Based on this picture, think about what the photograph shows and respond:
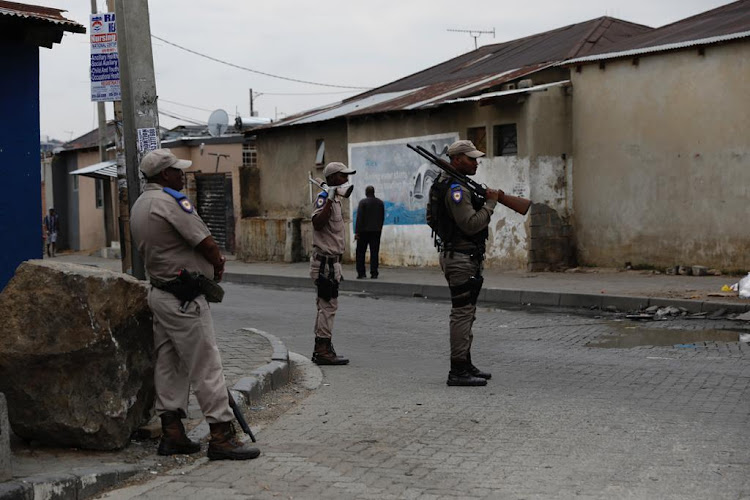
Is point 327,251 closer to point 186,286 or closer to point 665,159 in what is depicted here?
point 186,286

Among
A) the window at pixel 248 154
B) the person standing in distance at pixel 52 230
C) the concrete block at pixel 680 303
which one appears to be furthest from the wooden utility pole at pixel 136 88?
the person standing in distance at pixel 52 230

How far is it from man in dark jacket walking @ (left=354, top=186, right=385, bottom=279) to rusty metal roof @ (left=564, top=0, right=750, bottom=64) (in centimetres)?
463

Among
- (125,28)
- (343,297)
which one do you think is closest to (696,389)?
(125,28)

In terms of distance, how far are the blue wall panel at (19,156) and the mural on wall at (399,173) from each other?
13542 mm

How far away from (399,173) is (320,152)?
3.75 metres

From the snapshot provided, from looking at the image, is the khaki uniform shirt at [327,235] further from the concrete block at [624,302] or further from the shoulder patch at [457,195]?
the concrete block at [624,302]

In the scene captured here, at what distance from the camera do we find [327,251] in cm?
912

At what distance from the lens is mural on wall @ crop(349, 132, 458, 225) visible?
2188cm

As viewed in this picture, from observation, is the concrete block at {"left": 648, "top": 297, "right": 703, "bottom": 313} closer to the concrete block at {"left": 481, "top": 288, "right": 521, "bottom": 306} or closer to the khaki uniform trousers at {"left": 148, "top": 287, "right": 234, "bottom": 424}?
the concrete block at {"left": 481, "top": 288, "right": 521, "bottom": 306}

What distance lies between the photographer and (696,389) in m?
7.52

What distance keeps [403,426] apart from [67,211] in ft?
122

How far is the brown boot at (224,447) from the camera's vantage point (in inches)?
226

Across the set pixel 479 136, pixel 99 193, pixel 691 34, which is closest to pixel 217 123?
pixel 99 193

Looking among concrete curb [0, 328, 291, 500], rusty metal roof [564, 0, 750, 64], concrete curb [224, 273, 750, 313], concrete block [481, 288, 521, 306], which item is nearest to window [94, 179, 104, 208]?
concrete curb [224, 273, 750, 313]
